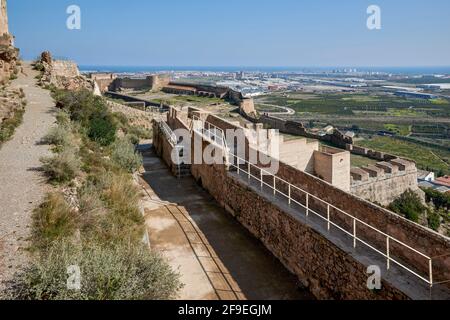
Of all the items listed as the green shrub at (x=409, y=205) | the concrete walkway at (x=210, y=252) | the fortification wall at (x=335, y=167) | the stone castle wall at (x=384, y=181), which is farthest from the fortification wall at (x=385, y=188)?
the concrete walkway at (x=210, y=252)

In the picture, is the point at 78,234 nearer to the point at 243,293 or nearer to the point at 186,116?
the point at 243,293

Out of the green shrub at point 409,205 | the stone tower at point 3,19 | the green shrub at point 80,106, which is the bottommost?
the green shrub at point 409,205

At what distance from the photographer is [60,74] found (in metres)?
26.1

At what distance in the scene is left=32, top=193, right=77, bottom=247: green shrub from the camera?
5.64 metres

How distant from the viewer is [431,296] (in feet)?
16.7

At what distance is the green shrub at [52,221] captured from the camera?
5.64 metres

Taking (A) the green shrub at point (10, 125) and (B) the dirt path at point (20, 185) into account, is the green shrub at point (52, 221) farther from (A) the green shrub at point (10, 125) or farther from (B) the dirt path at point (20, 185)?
(A) the green shrub at point (10, 125)

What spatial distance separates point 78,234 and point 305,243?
13.8 ft

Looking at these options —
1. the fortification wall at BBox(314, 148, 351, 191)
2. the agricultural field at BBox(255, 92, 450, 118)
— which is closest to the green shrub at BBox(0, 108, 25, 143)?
the fortification wall at BBox(314, 148, 351, 191)

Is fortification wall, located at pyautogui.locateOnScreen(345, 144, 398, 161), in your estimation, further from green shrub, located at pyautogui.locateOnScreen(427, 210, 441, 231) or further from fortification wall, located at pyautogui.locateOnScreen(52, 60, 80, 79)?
fortification wall, located at pyautogui.locateOnScreen(52, 60, 80, 79)

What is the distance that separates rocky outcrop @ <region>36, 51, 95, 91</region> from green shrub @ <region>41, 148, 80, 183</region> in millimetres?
14933

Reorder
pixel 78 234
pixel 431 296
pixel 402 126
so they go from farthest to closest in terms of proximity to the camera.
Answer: pixel 402 126
pixel 78 234
pixel 431 296

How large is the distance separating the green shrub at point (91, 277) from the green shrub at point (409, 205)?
18080mm
